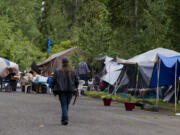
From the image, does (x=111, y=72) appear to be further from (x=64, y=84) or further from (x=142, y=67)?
(x=64, y=84)

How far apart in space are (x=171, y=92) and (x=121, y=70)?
20.6 ft

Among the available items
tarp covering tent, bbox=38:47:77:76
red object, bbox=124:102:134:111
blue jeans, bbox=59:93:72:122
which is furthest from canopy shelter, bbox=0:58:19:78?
blue jeans, bbox=59:93:72:122

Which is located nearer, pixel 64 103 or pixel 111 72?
pixel 64 103

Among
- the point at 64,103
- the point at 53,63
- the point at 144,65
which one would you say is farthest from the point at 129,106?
the point at 53,63

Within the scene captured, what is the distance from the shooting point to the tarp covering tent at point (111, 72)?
97.0 ft

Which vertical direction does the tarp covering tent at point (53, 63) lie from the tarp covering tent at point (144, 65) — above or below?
above

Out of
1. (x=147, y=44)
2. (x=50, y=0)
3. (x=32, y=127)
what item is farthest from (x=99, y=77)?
(x=50, y=0)

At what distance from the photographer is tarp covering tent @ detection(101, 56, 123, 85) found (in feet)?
97.0

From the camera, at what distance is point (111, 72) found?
3048cm

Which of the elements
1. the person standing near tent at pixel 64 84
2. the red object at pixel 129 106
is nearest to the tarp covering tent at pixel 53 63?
the red object at pixel 129 106

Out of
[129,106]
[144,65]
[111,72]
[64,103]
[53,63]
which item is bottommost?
[129,106]

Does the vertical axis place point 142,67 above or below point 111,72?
above

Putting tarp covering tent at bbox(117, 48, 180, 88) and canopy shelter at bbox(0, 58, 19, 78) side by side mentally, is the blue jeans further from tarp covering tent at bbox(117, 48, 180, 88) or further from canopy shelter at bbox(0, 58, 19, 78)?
canopy shelter at bbox(0, 58, 19, 78)

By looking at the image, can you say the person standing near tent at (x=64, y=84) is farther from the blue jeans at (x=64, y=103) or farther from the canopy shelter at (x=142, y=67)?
the canopy shelter at (x=142, y=67)
